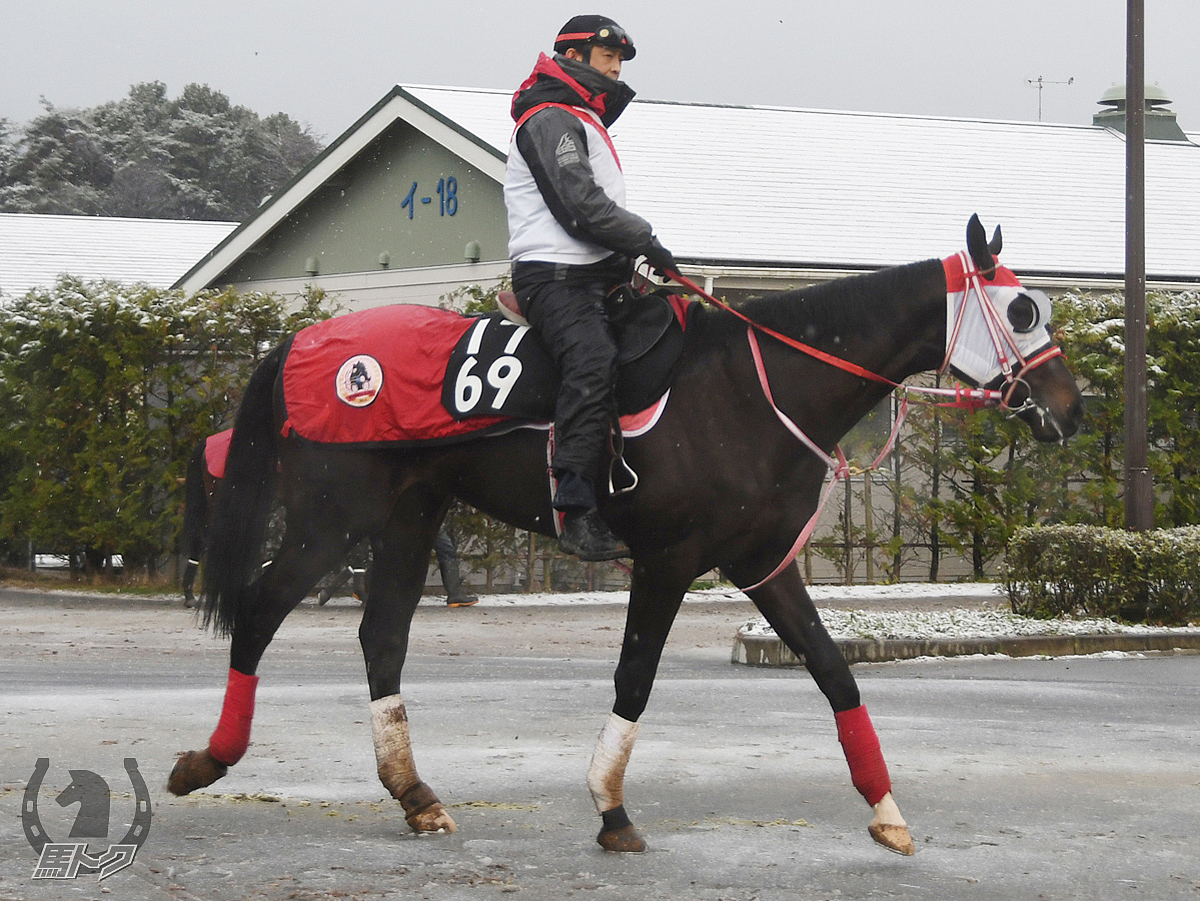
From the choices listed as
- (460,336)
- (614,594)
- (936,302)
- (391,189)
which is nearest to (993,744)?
(936,302)

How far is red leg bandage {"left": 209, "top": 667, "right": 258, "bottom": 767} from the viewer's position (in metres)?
5.84

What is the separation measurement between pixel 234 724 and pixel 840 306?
278 cm

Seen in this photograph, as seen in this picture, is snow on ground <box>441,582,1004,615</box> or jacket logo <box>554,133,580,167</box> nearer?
jacket logo <box>554,133,580,167</box>

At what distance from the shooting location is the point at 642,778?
669 centimetres

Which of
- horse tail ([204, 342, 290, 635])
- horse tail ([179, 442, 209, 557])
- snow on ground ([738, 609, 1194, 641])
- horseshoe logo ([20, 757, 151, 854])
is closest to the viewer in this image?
horseshoe logo ([20, 757, 151, 854])

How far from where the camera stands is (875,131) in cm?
2706

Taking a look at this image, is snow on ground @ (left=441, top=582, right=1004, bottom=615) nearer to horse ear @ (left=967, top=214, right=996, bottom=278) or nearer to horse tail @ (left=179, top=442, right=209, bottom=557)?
horse tail @ (left=179, top=442, right=209, bottom=557)

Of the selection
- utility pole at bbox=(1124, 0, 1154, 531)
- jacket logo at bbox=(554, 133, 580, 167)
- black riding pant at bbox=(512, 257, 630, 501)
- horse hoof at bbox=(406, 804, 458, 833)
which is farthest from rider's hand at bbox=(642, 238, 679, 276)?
utility pole at bbox=(1124, 0, 1154, 531)

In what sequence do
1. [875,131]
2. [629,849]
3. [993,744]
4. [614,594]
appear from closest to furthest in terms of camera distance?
[629,849] → [993,744] → [614,594] → [875,131]

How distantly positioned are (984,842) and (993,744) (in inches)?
92.7

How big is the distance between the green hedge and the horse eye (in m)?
8.00

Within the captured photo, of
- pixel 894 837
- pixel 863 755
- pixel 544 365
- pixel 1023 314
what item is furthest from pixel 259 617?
pixel 1023 314

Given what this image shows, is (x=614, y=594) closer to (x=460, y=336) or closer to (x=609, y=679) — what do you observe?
(x=609, y=679)

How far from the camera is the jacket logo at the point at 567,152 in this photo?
18.6ft
